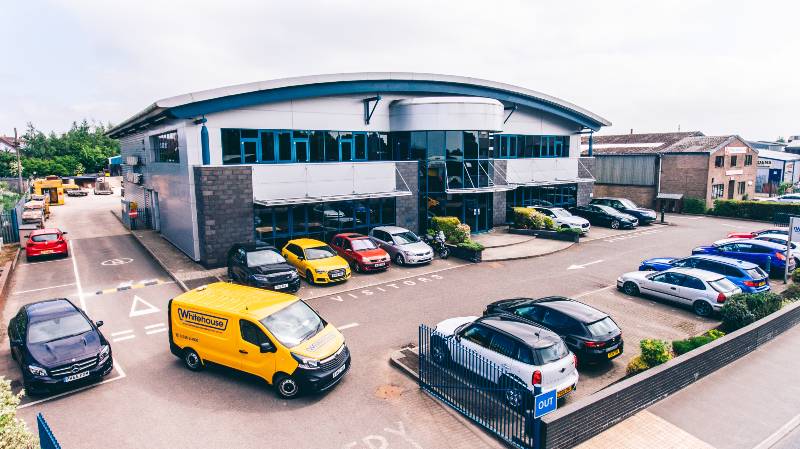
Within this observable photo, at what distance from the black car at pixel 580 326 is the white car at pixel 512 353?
1.01 metres

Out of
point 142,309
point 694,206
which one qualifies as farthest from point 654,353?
point 694,206

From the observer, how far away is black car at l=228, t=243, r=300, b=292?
16066 mm

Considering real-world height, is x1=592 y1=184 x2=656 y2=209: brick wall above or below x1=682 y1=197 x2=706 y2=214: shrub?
above

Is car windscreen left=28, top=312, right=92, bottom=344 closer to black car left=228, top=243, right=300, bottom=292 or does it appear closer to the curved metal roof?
black car left=228, top=243, right=300, bottom=292

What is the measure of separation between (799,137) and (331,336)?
12661cm

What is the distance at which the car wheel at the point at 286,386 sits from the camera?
385 inches

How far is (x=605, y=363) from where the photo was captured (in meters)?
11.4

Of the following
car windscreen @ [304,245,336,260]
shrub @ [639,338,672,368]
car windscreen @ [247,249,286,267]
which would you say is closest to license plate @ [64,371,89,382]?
car windscreen @ [247,249,286,267]

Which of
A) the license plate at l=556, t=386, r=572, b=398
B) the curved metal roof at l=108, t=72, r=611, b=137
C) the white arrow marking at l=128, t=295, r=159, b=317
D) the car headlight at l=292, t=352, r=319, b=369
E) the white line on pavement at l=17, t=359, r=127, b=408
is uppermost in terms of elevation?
the curved metal roof at l=108, t=72, r=611, b=137

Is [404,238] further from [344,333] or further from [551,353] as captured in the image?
[551,353]

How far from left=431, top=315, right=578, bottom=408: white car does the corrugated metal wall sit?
112 feet

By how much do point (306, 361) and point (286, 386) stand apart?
0.69 m

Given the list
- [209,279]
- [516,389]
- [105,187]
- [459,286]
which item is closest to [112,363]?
[209,279]

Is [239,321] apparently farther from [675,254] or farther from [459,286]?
[675,254]
